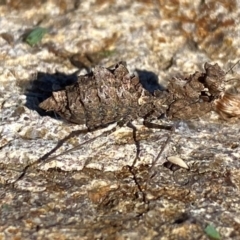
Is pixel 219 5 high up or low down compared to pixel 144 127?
up

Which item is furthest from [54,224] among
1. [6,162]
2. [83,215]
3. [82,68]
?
[82,68]

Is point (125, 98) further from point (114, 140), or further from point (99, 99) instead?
point (114, 140)

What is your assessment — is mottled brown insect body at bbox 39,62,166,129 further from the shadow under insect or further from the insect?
the shadow under insect

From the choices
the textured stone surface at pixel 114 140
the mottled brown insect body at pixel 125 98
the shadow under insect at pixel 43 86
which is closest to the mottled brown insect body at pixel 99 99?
the mottled brown insect body at pixel 125 98

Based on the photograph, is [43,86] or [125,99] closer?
[125,99]

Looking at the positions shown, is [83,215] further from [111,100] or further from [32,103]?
[32,103]

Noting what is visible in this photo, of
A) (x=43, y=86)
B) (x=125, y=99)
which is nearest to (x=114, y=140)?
(x=125, y=99)

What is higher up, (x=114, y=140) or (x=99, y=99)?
(x=99, y=99)

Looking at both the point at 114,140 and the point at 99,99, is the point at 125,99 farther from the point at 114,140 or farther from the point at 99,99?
the point at 114,140
